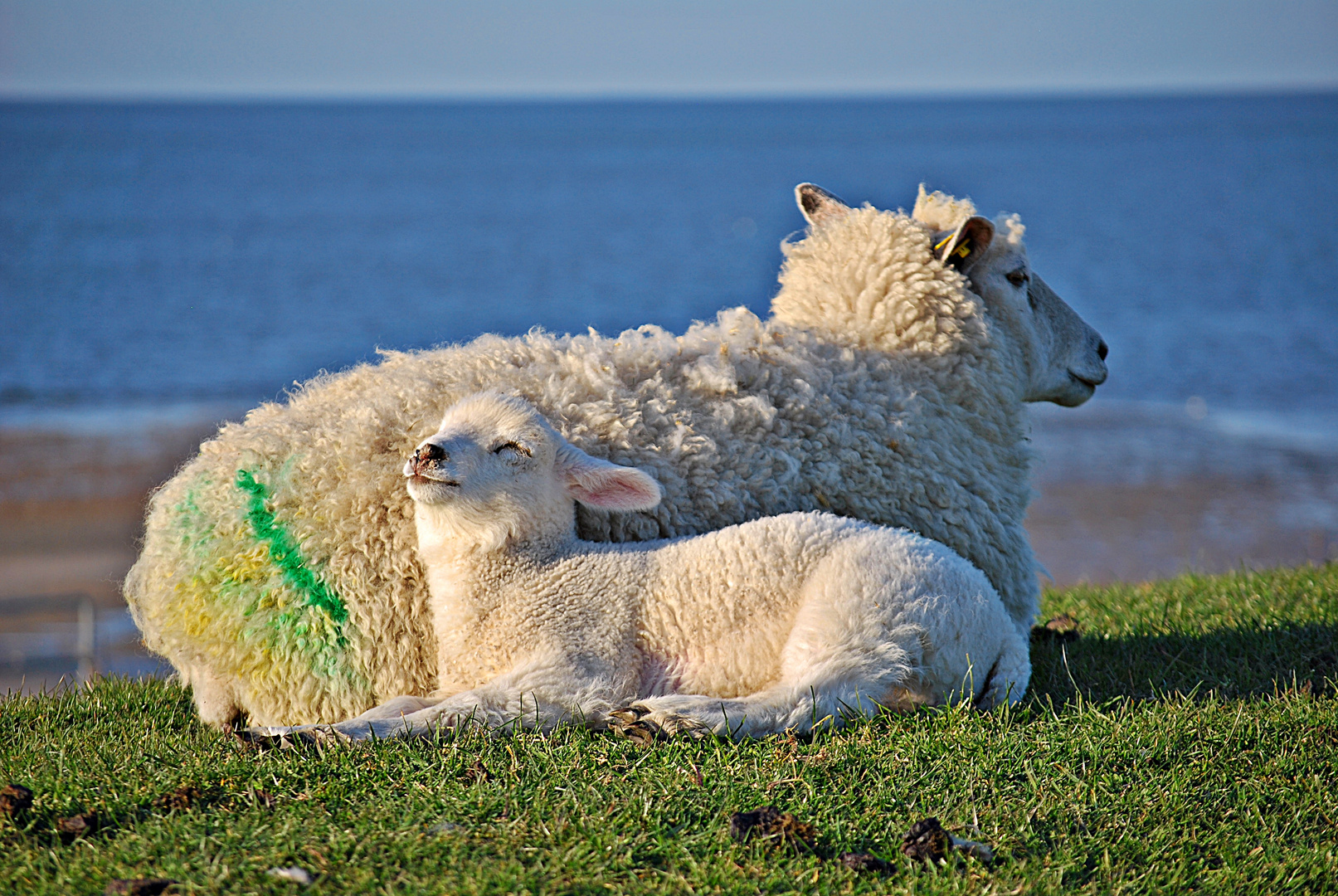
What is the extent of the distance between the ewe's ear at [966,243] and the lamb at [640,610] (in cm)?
144

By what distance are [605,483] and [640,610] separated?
1.24 ft

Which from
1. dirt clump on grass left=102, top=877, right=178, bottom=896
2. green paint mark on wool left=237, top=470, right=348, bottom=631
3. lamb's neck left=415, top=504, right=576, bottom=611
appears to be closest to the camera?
dirt clump on grass left=102, top=877, right=178, bottom=896

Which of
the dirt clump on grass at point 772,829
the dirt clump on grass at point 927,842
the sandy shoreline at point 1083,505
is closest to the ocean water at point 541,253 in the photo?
the sandy shoreline at point 1083,505

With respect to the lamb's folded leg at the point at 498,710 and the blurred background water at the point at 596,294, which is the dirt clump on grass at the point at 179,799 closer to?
the lamb's folded leg at the point at 498,710

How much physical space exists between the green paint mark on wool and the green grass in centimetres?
45

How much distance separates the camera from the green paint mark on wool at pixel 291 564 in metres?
3.48

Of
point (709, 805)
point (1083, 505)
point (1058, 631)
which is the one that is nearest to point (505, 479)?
point (709, 805)

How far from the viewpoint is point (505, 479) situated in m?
3.38

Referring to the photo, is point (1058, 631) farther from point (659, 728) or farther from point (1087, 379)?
point (659, 728)

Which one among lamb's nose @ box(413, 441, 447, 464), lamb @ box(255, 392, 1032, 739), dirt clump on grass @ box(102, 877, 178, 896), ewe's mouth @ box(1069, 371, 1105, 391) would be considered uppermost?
lamb's nose @ box(413, 441, 447, 464)

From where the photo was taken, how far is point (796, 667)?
128 inches

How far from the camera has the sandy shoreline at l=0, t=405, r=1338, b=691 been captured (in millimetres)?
10766

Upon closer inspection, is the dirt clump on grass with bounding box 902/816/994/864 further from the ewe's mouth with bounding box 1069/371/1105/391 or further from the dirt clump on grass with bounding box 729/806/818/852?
the ewe's mouth with bounding box 1069/371/1105/391

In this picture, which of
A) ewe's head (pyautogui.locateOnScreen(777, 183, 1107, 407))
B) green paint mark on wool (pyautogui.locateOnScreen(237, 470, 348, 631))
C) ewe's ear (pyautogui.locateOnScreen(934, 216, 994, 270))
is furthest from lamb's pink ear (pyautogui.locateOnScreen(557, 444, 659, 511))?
ewe's ear (pyautogui.locateOnScreen(934, 216, 994, 270))
